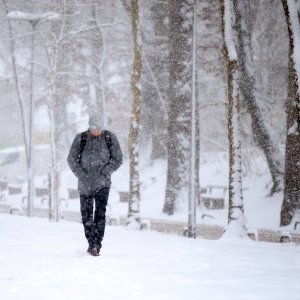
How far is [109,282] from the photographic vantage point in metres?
5.75

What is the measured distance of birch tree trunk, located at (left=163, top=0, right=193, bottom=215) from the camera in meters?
19.0

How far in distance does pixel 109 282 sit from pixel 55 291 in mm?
672

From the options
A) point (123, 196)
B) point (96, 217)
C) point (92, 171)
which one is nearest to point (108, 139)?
point (92, 171)

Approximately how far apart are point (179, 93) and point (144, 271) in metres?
13.3

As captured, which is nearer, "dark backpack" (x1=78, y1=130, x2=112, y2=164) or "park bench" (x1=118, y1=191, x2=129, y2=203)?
"dark backpack" (x1=78, y1=130, x2=112, y2=164)

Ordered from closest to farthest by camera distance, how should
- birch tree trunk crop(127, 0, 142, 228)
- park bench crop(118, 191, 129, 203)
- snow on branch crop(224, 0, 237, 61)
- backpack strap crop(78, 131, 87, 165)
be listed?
backpack strap crop(78, 131, 87, 165)
snow on branch crop(224, 0, 237, 61)
birch tree trunk crop(127, 0, 142, 228)
park bench crop(118, 191, 129, 203)

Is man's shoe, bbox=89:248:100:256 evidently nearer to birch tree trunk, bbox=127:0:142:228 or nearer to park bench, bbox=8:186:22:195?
birch tree trunk, bbox=127:0:142:228

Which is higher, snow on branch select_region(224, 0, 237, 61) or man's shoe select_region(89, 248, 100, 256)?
snow on branch select_region(224, 0, 237, 61)

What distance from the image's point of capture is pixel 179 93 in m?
19.2

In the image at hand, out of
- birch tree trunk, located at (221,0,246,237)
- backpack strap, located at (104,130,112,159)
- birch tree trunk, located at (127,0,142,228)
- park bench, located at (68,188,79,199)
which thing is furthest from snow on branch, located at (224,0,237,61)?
park bench, located at (68,188,79,199)

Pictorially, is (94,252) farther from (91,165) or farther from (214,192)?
(214,192)

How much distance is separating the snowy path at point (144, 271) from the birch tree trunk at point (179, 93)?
10.2 m

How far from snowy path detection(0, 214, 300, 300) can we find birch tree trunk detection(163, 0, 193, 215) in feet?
33.6

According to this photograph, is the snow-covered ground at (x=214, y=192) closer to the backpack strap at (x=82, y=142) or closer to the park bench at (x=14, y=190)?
the park bench at (x=14, y=190)
